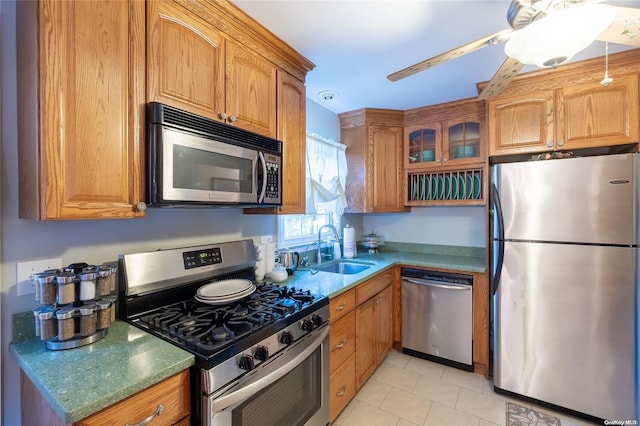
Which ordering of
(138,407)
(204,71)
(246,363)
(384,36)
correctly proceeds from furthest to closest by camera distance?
(384,36) < (204,71) < (246,363) < (138,407)

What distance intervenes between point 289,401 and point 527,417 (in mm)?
Result: 1709

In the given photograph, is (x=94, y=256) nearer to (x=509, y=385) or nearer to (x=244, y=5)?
(x=244, y=5)

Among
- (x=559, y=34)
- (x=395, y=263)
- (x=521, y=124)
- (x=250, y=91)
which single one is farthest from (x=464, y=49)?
(x=395, y=263)

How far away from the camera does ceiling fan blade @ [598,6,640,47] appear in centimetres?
101

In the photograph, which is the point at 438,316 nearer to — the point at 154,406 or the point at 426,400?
the point at 426,400

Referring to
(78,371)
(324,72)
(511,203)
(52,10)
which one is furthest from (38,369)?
(511,203)

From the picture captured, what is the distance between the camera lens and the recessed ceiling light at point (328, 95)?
246 cm

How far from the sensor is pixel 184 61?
4.22ft

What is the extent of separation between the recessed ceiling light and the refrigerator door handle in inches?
58.7

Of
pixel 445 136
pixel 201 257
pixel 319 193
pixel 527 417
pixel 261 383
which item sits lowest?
pixel 527 417

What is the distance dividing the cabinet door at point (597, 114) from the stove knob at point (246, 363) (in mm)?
2459

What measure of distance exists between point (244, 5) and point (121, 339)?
161cm

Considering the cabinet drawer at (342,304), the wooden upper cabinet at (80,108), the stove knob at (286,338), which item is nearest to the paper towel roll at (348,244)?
the cabinet drawer at (342,304)

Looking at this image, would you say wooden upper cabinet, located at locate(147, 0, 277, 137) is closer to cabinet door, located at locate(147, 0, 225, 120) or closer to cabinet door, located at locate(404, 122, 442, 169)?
cabinet door, located at locate(147, 0, 225, 120)
